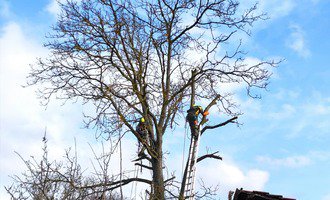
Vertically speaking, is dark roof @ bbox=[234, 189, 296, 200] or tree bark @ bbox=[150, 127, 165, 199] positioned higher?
A: tree bark @ bbox=[150, 127, 165, 199]

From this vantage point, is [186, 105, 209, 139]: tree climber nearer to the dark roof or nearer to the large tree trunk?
the large tree trunk

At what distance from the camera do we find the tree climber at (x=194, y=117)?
11648 mm

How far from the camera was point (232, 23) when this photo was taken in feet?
41.0

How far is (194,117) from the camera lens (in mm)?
11820

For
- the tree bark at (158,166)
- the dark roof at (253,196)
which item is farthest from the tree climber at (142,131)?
the dark roof at (253,196)

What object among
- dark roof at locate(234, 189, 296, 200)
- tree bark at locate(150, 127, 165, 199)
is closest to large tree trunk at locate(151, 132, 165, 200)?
tree bark at locate(150, 127, 165, 199)

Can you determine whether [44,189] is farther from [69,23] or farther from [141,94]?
[69,23]

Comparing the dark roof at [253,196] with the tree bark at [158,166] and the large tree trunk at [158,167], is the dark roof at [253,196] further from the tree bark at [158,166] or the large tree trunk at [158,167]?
the tree bark at [158,166]

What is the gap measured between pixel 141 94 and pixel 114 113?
0.90m

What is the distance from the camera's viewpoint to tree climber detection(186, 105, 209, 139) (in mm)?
11648

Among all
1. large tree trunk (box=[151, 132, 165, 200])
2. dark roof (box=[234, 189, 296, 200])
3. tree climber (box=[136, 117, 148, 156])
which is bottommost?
dark roof (box=[234, 189, 296, 200])

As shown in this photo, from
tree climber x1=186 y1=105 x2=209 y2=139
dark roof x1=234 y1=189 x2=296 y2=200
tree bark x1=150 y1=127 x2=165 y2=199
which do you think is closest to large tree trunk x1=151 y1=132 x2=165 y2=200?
tree bark x1=150 y1=127 x2=165 y2=199

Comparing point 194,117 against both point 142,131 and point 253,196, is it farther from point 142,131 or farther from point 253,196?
point 253,196

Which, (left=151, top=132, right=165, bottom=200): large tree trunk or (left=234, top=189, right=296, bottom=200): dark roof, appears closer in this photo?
(left=234, top=189, right=296, bottom=200): dark roof
